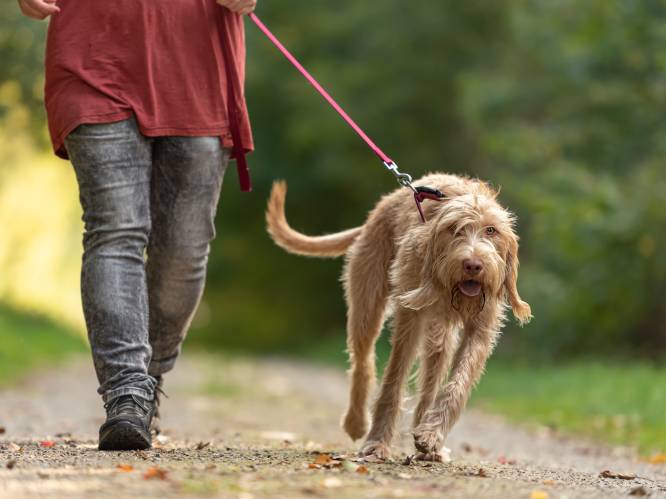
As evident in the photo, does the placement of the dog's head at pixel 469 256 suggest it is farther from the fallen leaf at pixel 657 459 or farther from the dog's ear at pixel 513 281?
the fallen leaf at pixel 657 459

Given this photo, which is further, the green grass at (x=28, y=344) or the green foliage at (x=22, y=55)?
the green grass at (x=28, y=344)

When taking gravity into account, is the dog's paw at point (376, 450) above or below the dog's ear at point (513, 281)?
below

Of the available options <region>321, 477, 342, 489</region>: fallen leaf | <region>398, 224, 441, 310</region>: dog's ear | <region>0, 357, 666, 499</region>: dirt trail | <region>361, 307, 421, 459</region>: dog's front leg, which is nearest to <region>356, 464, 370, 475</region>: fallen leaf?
<region>0, 357, 666, 499</region>: dirt trail

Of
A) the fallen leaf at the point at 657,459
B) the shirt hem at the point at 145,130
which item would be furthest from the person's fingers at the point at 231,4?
the fallen leaf at the point at 657,459

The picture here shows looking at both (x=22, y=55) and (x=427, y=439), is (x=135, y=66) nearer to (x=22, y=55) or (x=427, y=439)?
(x=427, y=439)

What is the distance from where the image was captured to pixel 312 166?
28406mm

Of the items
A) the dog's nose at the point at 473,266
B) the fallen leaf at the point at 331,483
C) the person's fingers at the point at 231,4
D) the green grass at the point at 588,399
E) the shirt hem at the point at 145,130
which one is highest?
the green grass at the point at 588,399

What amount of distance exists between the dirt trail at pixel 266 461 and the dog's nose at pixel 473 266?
0.88 meters

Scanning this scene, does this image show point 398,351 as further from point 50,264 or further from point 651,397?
point 50,264

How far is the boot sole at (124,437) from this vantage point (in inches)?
192

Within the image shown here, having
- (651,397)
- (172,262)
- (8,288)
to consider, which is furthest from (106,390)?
(8,288)

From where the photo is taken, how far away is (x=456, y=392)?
518cm

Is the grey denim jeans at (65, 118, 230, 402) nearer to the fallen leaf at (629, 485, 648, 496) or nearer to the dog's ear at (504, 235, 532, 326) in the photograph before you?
the dog's ear at (504, 235, 532, 326)

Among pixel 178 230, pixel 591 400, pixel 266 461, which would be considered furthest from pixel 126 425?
pixel 591 400
